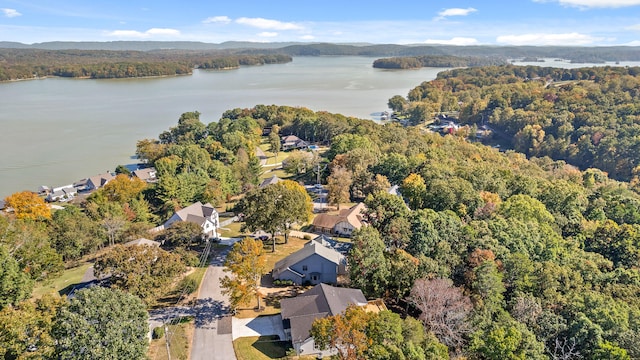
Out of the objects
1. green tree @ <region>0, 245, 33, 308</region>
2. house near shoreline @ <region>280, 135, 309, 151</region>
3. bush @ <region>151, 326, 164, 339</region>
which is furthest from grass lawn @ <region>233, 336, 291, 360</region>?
house near shoreline @ <region>280, 135, 309, 151</region>

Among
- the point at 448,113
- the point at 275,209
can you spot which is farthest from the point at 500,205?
the point at 448,113

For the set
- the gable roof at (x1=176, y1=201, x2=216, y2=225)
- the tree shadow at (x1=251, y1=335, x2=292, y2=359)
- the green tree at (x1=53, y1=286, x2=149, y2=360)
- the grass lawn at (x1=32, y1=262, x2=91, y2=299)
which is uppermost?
the green tree at (x1=53, y1=286, x2=149, y2=360)

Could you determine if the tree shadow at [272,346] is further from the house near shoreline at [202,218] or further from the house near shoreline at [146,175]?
the house near shoreline at [146,175]

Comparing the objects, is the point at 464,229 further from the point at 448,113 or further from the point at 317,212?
the point at 448,113

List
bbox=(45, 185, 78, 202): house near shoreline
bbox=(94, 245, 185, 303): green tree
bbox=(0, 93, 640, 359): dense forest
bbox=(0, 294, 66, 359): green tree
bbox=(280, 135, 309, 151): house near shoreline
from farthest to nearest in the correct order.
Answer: bbox=(280, 135, 309, 151): house near shoreline < bbox=(45, 185, 78, 202): house near shoreline < bbox=(94, 245, 185, 303): green tree < bbox=(0, 93, 640, 359): dense forest < bbox=(0, 294, 66, 359): green tree

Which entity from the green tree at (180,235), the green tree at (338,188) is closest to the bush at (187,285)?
the green tree at (180,235)

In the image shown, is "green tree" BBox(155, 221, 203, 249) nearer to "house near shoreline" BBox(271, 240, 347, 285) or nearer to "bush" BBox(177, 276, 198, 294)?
"bush" BBox(177, 276, 198, 294)

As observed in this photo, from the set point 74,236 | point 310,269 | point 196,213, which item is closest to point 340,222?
point 310,269
